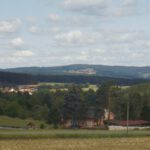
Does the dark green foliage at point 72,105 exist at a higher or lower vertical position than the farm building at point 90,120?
higher

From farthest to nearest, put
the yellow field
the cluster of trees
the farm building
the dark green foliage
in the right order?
the dark green foliage, the farm building, the cluster of trees, the yellow field

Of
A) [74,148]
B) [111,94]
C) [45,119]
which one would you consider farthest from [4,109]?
[74,148]

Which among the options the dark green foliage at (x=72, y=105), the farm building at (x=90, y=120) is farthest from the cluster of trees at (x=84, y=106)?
the farm building at (x=90, y=120)

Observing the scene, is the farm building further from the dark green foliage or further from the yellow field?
the yellow field

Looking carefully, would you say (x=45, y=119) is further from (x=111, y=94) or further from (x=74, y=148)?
(x=74, y=148)

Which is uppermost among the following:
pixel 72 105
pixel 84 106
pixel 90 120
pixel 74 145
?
pixel 74 145

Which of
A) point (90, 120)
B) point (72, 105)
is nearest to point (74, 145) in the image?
point (72, 105)

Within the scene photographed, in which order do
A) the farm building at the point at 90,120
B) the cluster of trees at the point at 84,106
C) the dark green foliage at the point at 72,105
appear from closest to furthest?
the cluster of trees at the point at 84,106
the farm building at the point at 90,120
the dark green foliage at the point at 72,105

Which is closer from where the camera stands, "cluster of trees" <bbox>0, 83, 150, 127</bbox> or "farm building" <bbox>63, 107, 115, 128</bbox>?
"cluster of trees" <bbox>0, 83, 150, 127</bbox>

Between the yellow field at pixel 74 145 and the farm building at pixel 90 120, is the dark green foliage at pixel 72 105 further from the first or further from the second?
the yellow field at pixel 74 145

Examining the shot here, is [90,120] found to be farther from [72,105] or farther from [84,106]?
[72,105]

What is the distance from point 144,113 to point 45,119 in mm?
27127

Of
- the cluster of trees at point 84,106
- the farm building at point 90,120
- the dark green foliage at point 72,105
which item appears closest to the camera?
the cluster of trees at point 84,106

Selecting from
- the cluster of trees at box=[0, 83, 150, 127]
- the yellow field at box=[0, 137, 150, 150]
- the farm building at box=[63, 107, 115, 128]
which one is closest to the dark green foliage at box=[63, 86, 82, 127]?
the cluster of trees at box=[0, 83, 150, 127]
